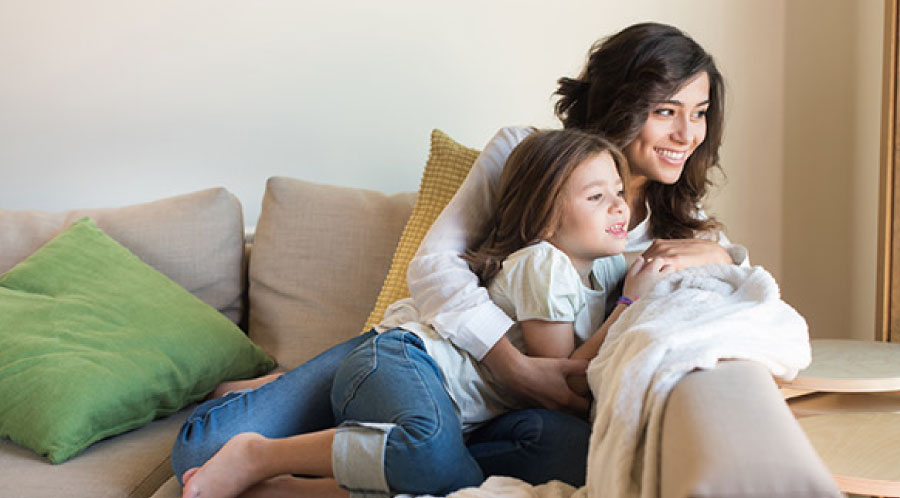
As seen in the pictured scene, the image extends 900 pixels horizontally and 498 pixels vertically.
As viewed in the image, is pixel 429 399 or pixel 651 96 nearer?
pixel 429 399

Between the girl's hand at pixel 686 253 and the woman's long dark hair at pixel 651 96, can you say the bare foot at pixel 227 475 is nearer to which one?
the girl's hand at pixel 686 253

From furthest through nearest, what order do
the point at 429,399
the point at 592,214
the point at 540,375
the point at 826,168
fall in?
the point at 826,168, the point at 592,214, the point at 540,375, the point at 429,399

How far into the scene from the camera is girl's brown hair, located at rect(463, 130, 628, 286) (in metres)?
1.56

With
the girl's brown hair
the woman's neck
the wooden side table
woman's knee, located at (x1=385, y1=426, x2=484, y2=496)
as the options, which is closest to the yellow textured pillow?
the girl's brown hair

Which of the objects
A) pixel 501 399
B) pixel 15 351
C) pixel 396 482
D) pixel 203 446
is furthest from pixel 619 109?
pixel 15 351

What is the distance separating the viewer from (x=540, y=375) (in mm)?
1438

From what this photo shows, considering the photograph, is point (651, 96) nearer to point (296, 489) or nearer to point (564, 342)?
point (564, 342)

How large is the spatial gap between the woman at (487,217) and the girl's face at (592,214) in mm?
92

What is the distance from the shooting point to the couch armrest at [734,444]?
75 centimetres

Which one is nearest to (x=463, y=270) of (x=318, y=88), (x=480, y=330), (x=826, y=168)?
(x=480, y=330)

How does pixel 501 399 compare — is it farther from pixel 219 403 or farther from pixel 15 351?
pixel 15 351

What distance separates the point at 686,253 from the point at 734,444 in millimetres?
774

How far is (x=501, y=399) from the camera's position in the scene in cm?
150

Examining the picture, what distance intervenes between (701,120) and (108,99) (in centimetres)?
165
